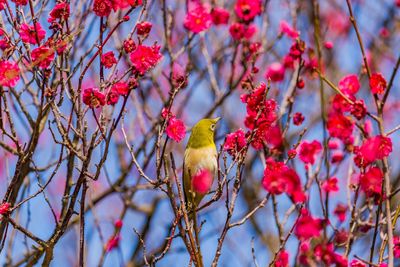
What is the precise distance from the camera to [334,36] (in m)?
9.52

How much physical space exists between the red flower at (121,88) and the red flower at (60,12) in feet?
1.52

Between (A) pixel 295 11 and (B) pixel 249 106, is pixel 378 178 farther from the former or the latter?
(A) pixel 295 11

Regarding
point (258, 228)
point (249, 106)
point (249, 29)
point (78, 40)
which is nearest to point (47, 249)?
point (249, 106)

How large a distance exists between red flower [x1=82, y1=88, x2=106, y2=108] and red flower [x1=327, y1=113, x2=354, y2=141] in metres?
1.45

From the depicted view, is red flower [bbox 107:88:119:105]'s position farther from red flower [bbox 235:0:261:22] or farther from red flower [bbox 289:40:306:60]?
red flower [bbox 235:0:261:22]

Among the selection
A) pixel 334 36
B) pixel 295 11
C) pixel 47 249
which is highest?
pixel 334 36

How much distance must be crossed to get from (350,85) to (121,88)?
140cm

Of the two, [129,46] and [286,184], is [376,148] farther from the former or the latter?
[129,46]

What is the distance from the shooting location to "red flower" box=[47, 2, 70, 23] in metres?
3.24

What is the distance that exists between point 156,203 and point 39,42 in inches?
153

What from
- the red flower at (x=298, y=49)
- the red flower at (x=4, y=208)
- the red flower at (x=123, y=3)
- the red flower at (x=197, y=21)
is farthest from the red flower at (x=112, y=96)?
the red flower at (x=197, y=21)

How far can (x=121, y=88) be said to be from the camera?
10.2 ft

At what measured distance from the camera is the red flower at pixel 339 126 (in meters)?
3.77

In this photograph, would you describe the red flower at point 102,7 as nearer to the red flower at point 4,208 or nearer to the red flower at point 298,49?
the red flower at point 4,208
